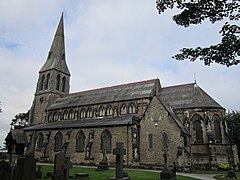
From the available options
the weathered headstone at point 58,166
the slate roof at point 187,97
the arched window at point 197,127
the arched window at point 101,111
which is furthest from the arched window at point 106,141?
the weathered headstone at point 58,166

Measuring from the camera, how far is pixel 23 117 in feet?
182

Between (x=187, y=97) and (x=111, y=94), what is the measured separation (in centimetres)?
1203

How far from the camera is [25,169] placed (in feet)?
19.6

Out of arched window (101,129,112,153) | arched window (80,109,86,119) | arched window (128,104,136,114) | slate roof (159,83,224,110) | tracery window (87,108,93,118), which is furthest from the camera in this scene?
arched window (80,109,86,119)

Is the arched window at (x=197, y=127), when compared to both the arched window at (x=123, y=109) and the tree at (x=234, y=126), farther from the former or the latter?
the tree at (x=234, y=126)

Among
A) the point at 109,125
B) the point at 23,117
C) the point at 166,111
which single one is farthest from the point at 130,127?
the point at 23,117

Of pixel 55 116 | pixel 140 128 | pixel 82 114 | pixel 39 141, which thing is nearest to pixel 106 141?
pixel 140 128

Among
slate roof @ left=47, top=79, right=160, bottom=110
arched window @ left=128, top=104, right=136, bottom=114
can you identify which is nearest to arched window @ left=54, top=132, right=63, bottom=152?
slate roof @ left=47, top=79, right=160, bottom=110

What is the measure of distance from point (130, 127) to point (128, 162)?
402cm

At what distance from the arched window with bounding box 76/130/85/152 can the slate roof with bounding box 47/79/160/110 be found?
6.60 m

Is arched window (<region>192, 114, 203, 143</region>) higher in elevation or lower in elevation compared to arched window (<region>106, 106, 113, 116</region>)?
lower

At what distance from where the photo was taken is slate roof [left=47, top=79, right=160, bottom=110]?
3212cm

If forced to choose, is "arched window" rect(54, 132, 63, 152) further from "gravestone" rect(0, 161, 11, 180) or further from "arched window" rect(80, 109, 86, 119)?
"gravestone" rect(0, 161, 11, 180)

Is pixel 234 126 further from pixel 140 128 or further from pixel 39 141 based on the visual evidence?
pixel 39 141
